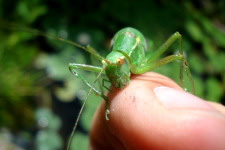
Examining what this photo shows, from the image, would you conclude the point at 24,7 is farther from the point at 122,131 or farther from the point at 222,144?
the point at 222,144

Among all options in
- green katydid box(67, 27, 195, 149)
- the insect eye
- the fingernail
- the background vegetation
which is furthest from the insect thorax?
the background vegetation

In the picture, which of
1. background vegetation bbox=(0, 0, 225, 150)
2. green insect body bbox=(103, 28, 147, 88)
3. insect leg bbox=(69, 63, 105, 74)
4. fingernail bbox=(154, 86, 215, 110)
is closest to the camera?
fingernail bbox=(154, 86, 215, 110)

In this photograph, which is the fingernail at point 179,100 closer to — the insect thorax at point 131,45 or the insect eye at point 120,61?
the insect eye at point 120,61

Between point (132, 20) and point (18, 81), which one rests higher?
point (132, 20)

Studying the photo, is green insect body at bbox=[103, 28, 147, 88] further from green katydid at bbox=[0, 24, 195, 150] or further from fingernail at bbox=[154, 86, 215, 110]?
fingernail at bbox=[154, 86, 215, 110]

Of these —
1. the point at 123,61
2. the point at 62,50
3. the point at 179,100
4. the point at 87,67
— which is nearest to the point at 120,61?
the point at 123,61

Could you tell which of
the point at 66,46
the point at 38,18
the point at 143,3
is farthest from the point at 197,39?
the point at 38,18
